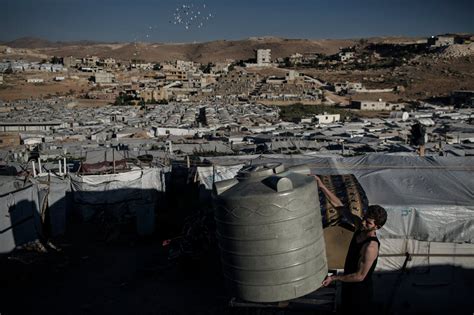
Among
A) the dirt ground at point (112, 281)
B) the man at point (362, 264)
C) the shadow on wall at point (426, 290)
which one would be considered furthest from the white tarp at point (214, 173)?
the man at point (362, 264)

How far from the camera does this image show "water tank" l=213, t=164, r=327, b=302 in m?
2.34

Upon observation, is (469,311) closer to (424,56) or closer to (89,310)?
(89,310)

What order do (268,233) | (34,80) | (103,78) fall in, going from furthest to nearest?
(103,78) < (34,80) < (268,233)

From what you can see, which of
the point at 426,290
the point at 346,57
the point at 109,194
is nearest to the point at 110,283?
the point at 109,194

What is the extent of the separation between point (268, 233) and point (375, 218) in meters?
0.59

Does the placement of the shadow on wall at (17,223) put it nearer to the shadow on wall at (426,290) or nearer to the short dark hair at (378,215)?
the shadow on wall at (426,290)

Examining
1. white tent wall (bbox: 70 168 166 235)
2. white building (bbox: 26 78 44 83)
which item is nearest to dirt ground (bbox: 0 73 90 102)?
white building (bbox: 26 78 44 83)

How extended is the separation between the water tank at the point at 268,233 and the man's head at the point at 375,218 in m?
0.27

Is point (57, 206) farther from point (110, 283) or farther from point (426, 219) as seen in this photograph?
point (426, 219)

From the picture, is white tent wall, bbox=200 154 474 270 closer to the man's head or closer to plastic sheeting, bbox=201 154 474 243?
plastic sheeting, bbox=201 154 474 243

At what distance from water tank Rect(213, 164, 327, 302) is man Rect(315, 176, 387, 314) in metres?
0.22

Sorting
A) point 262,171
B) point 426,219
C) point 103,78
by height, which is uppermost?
point 103,78

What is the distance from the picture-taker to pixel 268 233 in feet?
7.70

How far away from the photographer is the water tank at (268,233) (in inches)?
92.0
